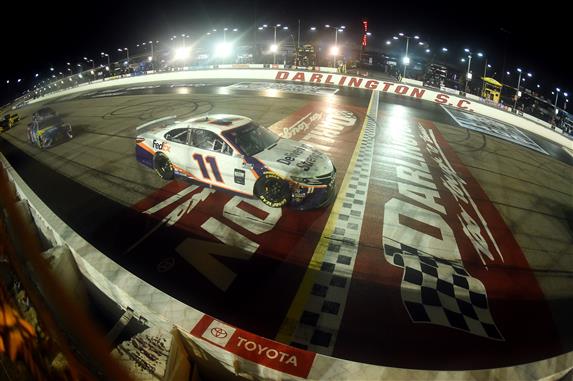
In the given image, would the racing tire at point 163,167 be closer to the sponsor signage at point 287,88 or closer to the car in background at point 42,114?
the car in background at point 42,114

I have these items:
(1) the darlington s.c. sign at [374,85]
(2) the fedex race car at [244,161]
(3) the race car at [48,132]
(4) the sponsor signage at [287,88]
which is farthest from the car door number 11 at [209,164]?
(1) the darlington s.c. sign at [374,85]

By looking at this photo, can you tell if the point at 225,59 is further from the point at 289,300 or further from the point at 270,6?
the point at 289,300

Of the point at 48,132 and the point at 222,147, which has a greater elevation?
the point at 222,147

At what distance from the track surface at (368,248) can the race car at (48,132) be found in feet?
1.55

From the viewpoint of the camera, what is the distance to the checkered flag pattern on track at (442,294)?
163 inches

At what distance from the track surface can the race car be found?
0.47m

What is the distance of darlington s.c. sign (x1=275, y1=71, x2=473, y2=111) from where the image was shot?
19.6m

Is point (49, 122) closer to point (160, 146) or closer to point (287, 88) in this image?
point (160, 146)

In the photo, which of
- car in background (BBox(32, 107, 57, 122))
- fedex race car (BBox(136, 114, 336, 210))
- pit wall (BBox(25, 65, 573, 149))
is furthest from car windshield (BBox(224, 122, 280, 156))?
pit wall (BBox(25, 65, 573, 149))

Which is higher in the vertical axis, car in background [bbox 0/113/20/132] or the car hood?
the car hood

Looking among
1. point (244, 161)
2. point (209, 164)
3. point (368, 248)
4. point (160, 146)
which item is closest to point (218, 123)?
point (209, 164)

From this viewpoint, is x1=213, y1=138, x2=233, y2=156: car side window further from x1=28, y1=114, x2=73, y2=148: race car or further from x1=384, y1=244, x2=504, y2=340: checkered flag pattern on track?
x1=28, y1=114, x2=73, y2=148: race car

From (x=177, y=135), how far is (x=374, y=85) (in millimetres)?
18459

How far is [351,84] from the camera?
22.7 meters
